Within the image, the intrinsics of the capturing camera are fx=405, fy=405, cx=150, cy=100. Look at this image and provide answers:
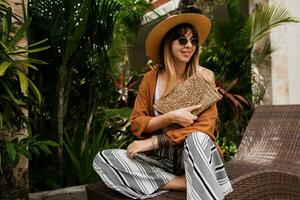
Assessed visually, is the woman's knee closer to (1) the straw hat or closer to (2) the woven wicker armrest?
(2) the woven wicker armrest

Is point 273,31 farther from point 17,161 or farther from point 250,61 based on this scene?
point 17,161

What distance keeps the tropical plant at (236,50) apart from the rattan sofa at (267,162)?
1671mm

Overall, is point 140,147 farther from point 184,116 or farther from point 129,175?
point 184,116

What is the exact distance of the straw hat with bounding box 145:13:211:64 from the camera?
7.01ft

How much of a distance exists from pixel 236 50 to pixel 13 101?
11.2 feet

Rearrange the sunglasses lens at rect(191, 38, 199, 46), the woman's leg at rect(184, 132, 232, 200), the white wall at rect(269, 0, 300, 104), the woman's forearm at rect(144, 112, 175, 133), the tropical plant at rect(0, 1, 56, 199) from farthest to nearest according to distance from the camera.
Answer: the white wall at rect(269, 0, 300, 104), the tropical plant at rect(0, 1, 56, 199), the sunglasses lens at rect(191, 38, 199, 46), the woman's forearm at rect(144, 112, 175, 133), the woman's leg at rect(184, 132, 232, 200)

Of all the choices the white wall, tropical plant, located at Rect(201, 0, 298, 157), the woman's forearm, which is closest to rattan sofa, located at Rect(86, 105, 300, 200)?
the woman's forearm

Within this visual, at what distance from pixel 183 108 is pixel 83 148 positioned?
1788mm

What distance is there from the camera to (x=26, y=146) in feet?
8.09

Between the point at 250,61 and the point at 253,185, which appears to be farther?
the point at 250,61

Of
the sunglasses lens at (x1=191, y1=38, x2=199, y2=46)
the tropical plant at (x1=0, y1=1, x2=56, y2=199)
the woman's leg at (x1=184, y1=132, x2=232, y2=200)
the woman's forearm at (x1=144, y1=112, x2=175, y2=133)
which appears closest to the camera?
the woman's leg at (x1=184, y1=132, x2=232, y2=200)

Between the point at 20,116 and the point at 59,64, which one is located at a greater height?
the point at 59,64

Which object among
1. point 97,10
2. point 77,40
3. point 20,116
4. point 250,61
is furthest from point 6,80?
point 250,61

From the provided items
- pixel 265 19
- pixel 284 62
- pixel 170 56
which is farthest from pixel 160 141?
pixel 284 62
